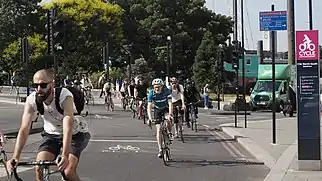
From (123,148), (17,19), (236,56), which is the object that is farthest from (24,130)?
(17,19)

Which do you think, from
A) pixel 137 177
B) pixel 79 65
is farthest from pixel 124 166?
pixel 79 65

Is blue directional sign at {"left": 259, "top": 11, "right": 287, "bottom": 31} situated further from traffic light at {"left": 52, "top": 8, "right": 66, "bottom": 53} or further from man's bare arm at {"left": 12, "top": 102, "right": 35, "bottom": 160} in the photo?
man's bare arm at {"left": 12, "top": 102, "right": 35, "bottom": 160}

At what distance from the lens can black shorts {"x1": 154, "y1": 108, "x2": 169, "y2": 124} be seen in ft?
41.8

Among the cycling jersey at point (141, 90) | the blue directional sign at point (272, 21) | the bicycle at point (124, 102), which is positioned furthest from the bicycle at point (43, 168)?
the bicycle at point (124, 102)

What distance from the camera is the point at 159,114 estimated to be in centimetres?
1302

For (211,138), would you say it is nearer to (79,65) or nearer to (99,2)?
(79,65)

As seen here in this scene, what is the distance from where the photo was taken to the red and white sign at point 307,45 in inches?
409

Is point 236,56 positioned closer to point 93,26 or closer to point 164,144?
point 164,144

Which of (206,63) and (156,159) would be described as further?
(206,63)

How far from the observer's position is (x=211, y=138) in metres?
17.4

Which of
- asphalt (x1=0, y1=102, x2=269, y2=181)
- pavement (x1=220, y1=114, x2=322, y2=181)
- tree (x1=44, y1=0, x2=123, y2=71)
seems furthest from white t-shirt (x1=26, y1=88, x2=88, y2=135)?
tree (x1=44, y1=0, x2=123, y2=71)

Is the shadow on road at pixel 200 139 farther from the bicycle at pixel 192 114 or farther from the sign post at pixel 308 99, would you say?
the sign post at pixel 308 99

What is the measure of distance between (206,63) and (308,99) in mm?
41450

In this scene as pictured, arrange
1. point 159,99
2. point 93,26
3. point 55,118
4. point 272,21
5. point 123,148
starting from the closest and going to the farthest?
1. point 55,118
2. point 159,99
3. point 272,21
4. point 123,148
5. point 93,26
